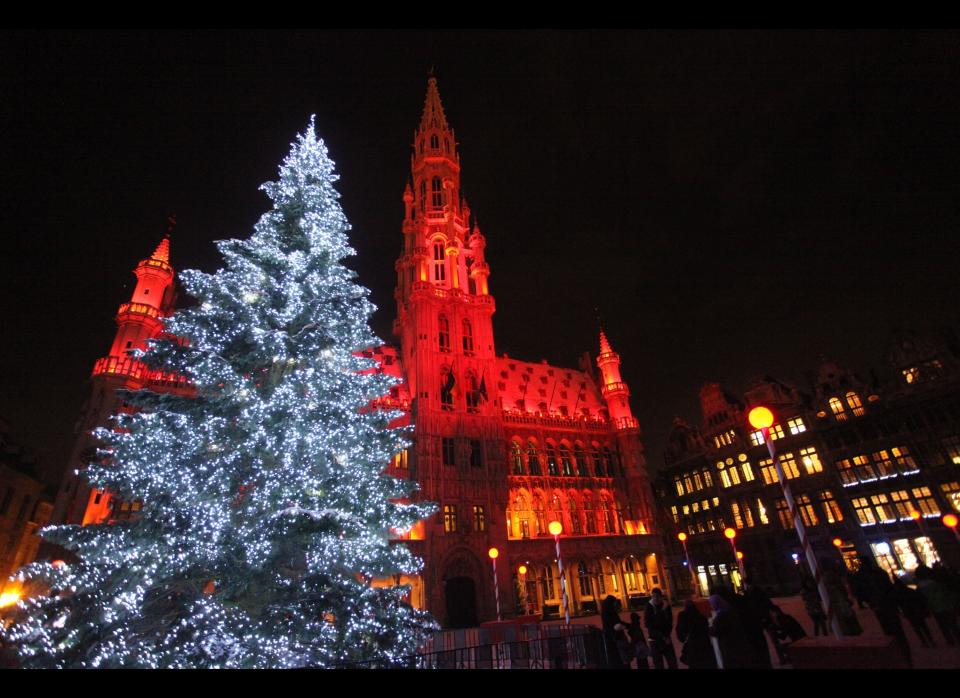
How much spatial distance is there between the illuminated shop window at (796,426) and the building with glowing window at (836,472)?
0.43 ft

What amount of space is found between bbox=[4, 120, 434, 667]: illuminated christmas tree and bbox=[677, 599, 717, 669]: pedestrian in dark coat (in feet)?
17.5

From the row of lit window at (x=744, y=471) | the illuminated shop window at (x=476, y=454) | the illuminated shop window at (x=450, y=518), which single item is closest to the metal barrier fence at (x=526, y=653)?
the illuminated shop window at (x=450, y=518)

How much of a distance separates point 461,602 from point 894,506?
34031mm

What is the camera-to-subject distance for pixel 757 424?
8164 mm

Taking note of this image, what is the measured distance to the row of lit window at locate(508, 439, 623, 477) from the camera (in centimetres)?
3803

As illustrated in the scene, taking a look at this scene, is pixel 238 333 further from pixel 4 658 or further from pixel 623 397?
pixel 623 397

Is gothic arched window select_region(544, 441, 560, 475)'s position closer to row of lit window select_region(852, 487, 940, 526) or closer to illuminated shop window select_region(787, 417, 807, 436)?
illuminated shop window select_region(787, 417, 807, 436)

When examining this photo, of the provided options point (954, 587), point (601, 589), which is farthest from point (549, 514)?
point (954, 587)

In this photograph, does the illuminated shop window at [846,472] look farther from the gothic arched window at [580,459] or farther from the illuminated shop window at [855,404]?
the gothic arched window at [580,459]

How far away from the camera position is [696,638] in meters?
8.09

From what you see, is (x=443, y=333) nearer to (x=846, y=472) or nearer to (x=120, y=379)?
(x=120, y=379)

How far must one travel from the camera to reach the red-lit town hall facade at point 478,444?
29047mm

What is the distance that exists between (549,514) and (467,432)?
10.3 metres

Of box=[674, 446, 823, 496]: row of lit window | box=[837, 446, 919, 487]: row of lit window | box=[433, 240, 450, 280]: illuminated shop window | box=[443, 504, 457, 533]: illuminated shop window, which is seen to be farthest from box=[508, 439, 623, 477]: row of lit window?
box=[837, 446, 919, 487]: row of lit window
